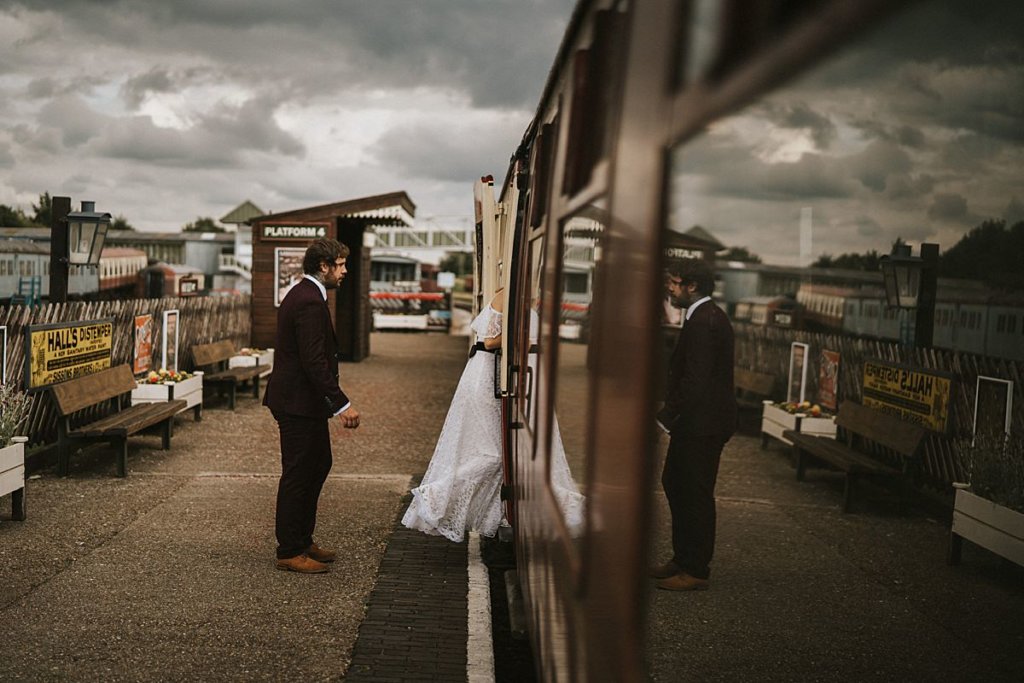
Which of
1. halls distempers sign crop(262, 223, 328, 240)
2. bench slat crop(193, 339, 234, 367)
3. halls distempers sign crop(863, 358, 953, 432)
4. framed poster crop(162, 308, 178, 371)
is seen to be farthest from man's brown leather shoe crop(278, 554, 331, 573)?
halls distempers sign crop(262, 223, 328, 240)

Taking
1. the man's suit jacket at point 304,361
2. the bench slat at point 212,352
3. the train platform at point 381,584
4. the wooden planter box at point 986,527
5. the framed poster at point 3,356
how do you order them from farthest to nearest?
the bench slat at point 212,352
the framed poster at point 3,356
the man's suit jacket at point 304,361
the train platform at point 381,584
the wooden planter box at point 986,527

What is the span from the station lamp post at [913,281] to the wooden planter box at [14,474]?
6.64m

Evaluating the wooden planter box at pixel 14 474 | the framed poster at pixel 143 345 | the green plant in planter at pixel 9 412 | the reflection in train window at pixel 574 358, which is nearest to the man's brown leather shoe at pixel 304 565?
the wooden planter box at pixel 14 474

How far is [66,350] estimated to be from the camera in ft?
31.1

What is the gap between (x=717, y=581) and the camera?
1367 mm

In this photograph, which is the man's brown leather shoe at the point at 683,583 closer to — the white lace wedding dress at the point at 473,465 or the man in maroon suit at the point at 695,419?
the man in maroon suit at the point at 695,419

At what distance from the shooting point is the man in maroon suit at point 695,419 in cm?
137

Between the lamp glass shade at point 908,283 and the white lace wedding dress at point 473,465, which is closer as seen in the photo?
the lamp glass shade at point 908,283

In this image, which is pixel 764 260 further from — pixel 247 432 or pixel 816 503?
pixel 247 432

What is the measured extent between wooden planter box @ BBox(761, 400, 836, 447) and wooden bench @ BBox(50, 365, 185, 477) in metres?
8.03

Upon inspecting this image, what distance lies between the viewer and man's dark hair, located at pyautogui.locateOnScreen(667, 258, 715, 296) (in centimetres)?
137

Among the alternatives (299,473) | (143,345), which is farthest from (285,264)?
(299,473)

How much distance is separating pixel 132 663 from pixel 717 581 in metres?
3.86

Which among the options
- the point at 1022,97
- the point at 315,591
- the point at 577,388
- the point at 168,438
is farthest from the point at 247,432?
the point at 1022,97
